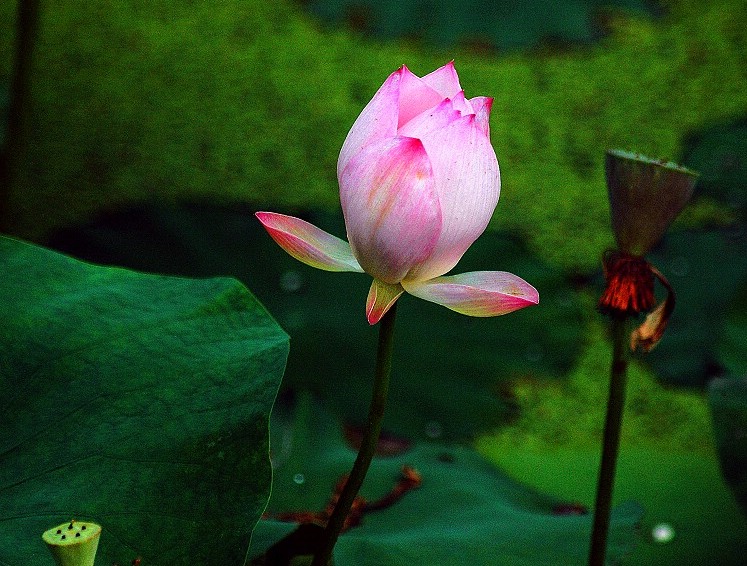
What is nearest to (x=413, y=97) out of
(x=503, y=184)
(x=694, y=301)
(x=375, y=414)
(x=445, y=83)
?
(x=445, y=83)

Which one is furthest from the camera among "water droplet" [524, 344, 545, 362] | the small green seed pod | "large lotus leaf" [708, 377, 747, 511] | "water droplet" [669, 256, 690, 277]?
"water droplet" [669, 256, 690, 277]

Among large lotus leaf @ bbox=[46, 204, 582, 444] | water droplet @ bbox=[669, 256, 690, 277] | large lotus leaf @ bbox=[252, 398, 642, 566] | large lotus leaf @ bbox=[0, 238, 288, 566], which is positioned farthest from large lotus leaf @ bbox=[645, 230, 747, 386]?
large lotus leaf @ bbox=[0, 238, 288, 566]

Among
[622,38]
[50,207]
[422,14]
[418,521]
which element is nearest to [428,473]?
[418,521]

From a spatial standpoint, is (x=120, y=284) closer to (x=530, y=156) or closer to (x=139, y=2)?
(x=530, y=156)

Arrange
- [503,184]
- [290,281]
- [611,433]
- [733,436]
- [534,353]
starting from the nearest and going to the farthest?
[611,433] < [733,436] < [290,281] < [534,353] < [503,184]

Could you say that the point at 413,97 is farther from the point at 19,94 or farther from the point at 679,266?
the point at 679,266

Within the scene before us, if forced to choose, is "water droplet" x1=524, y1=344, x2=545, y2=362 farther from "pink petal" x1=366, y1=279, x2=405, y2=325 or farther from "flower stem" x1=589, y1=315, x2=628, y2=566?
"pink petal" x1=366, y1=279, x2=405, y2=325
